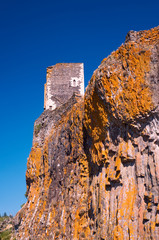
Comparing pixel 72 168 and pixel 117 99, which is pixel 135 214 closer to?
pixel 117 99

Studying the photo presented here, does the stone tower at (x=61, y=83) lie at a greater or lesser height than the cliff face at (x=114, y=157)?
greater

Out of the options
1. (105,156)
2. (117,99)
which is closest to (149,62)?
(117,99)

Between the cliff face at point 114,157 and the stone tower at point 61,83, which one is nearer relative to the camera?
the cliff face at point 114,157

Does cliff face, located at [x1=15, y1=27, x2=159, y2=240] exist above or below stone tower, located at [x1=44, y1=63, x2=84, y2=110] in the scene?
below

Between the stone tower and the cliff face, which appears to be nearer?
the cliff face

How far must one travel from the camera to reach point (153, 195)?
5.77m

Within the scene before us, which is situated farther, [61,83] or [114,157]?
[61,83]

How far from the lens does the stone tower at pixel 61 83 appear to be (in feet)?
60.9

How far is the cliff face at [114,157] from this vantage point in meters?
6.08

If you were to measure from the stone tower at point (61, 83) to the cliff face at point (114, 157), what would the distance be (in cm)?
788

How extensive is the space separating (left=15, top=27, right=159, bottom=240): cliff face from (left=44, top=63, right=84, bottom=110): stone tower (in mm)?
7877

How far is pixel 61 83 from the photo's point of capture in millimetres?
18984

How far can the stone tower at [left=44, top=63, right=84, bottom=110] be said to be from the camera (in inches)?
731

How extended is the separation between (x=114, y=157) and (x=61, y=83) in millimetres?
12392
